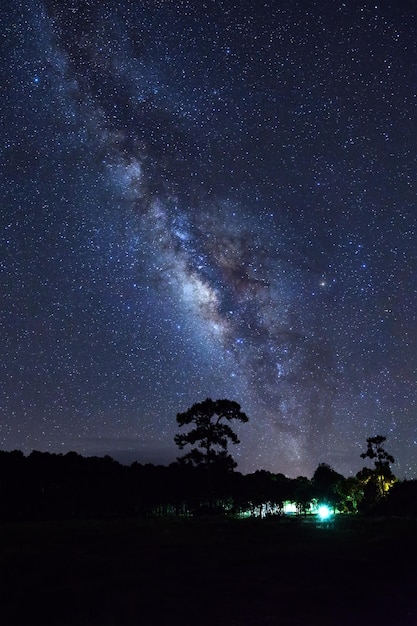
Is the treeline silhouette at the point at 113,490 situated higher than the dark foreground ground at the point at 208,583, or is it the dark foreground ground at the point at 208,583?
the treeline silhouette at the point at 113,490

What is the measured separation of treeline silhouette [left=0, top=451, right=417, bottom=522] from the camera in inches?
2072

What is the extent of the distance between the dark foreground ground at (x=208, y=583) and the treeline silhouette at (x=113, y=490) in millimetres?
26339

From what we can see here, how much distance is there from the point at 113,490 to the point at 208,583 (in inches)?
2202

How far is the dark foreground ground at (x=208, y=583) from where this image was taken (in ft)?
32.3

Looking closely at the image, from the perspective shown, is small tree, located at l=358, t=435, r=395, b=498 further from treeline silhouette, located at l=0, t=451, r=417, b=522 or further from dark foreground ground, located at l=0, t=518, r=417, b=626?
dark foreground ground, located at l=0, t=518, r=417, b=626

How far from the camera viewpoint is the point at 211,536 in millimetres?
26766

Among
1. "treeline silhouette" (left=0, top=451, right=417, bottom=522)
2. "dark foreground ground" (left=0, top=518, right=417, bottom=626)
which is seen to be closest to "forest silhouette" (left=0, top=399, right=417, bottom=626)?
"dark foreground ground" (left=0, top=518, right=417, bottom=626)

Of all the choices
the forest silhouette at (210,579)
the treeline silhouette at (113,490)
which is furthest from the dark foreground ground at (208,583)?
the treeline silhouette at (113,490)

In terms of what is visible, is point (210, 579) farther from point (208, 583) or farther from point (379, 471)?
point (379, 471)

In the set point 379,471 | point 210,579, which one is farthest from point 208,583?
point 379,471

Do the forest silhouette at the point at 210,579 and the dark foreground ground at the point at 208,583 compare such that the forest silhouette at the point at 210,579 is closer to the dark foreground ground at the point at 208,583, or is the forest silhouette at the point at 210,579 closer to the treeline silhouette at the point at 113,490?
the dark foreground ground at the point at 208,583

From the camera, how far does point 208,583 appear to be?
13.3 metres

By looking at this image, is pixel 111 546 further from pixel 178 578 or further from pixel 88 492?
pixel 88 492

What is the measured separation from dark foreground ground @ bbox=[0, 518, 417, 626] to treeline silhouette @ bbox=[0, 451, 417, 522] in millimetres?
26339
